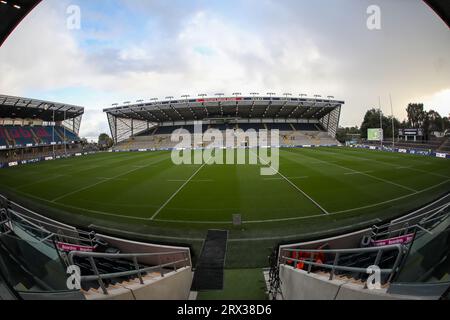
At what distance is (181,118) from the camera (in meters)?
67.7

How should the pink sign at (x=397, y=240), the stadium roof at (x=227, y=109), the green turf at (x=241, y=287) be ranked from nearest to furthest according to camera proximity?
1. the green turf at (x=241, y=287)
2. the pink sign at (x=397, y=240)
3. the stadium roof at (x=227, y=109)

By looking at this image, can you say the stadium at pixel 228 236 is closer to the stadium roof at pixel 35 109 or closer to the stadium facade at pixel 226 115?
the stadium roof at pixel 35 109

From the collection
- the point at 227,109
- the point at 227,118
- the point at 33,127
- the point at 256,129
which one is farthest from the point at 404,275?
the point at 33,127

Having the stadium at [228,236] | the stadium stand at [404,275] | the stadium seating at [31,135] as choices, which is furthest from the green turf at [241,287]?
the stadium seating at [31,135]

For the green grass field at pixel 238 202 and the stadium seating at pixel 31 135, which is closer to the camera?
the green grass field at pixel 238 202

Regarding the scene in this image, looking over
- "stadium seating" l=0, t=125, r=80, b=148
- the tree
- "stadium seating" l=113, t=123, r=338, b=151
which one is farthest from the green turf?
the tree

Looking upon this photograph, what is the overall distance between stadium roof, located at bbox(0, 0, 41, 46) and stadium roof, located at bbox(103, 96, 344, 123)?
49377 mm

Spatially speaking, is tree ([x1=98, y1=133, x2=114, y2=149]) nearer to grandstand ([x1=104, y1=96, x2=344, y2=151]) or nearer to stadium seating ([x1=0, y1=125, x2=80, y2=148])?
grandstand ([x1=104, y1=96, x2=344, y2=151])

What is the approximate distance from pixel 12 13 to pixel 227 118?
2378 inches

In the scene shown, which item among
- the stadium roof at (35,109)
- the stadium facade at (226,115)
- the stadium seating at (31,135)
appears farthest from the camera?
the stadium facade at (226,115)

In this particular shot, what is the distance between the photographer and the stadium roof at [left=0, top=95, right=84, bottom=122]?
119 ft

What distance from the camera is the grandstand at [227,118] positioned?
54906mm

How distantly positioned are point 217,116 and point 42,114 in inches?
1696
